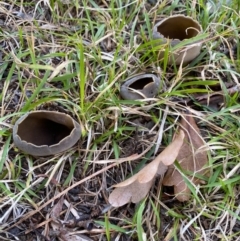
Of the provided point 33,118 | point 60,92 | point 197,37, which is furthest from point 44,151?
point 197,37

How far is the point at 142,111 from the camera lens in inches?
74.4

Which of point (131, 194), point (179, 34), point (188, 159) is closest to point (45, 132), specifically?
point (131, 194)

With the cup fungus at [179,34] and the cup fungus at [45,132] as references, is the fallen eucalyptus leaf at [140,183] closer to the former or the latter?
the cup fungus at [45,132]

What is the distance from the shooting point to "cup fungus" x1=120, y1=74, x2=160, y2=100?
1880 millimetres

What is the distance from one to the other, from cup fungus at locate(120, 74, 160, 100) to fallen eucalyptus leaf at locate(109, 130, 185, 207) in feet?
0.89

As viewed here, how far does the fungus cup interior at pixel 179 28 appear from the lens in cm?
204

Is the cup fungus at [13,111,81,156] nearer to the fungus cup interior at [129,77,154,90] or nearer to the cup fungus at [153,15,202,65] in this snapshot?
the fungus cup interior at [129,77,154,90]

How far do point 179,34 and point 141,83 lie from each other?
0.31 m

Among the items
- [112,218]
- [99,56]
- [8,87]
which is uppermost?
[99,56]

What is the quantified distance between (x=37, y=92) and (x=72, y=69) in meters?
0.21

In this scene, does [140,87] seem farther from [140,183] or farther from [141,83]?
[140,183]

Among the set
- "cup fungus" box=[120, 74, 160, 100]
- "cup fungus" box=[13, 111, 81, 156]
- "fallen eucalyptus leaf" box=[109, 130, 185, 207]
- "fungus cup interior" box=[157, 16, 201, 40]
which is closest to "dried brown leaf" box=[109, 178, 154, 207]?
"fallen eucalyptus leaf" box=[109, 130, 185, 207]

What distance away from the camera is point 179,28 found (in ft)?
6.83

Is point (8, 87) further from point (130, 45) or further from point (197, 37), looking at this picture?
point (197, 37)
